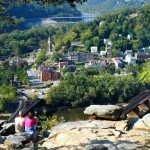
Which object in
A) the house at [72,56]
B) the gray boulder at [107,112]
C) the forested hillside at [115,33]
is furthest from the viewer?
the forested hillside at [115,33]

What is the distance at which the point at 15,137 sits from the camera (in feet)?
15.0

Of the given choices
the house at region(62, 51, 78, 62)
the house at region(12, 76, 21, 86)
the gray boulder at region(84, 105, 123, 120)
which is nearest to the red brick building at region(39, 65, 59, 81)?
the house at region(12, 76, 21, 86)

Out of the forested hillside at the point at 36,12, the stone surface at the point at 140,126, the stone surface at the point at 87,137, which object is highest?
the forested hillside at the point at 36,12

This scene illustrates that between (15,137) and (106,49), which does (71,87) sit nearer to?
(106,49)

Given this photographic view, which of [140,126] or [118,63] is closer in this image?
[140,126]

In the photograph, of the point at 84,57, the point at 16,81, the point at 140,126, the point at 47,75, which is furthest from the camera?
the point at 84,57

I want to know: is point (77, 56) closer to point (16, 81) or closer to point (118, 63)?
point (118, 63)

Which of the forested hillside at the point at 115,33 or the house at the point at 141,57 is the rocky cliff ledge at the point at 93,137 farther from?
the forested hillside at the point at 115,33

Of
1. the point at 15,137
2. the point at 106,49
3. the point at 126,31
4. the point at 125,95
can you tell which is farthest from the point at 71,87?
the point at 126,31

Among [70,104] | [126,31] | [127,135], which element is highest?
[126,31]

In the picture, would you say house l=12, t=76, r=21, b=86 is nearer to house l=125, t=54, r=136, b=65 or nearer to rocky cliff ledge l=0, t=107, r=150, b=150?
house l=125, t=54, r=136, b=65

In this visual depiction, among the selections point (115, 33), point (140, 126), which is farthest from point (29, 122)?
point (115, 33)

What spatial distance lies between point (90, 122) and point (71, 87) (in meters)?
21.6

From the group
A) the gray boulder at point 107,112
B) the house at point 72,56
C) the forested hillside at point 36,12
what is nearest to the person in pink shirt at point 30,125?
the gray boulder at point 107,112
